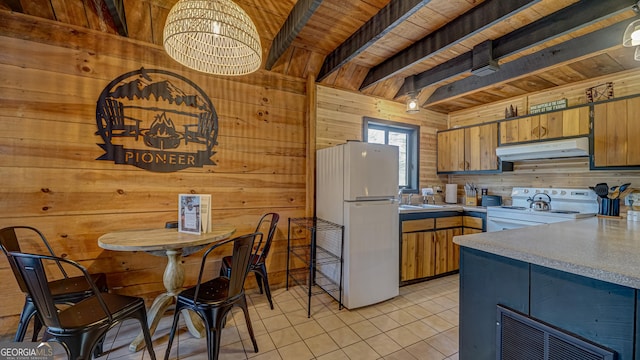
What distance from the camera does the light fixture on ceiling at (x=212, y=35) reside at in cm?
147

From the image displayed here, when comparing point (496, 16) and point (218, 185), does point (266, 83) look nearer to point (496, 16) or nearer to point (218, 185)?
point (218, 185)

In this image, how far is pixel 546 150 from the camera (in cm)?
289

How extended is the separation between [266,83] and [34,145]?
2.05m

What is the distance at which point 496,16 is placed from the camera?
1.90 meters

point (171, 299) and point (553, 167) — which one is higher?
point (553, 167)

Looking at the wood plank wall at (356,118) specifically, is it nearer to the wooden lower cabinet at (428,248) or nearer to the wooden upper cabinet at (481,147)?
the wooden upper cabinet at (481,147)

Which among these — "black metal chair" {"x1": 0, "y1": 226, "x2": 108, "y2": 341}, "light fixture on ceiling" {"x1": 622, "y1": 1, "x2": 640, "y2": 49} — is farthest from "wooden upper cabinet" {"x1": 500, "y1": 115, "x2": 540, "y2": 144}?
"black metal chair" {"x1": 0, "y1": 226, "x2": 108, "y2": 341}

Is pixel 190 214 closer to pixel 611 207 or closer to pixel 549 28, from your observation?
pixel 549 28

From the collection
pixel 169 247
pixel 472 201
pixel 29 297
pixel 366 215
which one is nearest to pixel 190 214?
pixel 169 247

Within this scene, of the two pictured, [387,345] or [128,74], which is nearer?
[387,345]

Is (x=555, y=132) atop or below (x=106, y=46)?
below

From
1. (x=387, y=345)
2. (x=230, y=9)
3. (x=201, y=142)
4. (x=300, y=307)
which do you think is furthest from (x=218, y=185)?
(x=387, y=345)

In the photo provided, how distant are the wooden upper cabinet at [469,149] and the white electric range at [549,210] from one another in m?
0.59

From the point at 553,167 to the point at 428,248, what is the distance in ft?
5.98
